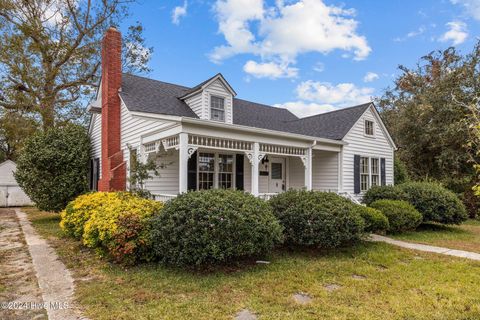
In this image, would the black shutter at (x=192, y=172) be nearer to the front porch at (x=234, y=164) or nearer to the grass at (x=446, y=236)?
the front porch at (x=234, y=164)

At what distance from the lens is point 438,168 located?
1781cm

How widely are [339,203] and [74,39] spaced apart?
742 inches

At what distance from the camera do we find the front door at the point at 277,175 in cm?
1355

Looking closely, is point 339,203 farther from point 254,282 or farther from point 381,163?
point 381,163

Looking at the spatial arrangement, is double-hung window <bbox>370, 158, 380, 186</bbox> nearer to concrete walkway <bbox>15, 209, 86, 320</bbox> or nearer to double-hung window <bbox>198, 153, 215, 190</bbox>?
double-hung window <bbox>198, 153, 215, 190</bbox>

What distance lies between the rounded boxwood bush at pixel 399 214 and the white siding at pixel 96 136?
10944 mm

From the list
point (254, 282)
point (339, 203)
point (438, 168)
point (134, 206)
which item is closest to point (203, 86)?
point (134, 206)

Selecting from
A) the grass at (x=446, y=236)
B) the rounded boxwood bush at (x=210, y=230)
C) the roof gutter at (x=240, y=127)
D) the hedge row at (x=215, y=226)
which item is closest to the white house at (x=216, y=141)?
the roof gutter at (x=240, y=127)

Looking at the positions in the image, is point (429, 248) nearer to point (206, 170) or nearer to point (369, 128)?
point (206, 170)

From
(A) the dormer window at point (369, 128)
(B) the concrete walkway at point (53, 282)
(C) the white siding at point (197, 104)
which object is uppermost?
(C) the white siding at point (197, 104)

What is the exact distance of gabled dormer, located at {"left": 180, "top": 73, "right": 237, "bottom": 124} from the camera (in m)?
11.5

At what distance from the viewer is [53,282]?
A: 205 inches

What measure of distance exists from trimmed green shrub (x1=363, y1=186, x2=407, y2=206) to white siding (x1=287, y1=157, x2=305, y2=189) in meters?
2.78

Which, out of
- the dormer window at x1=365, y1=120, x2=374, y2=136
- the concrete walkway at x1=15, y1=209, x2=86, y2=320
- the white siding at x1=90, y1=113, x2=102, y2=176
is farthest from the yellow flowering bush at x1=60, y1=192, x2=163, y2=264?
the dormer window at x1=365, y1=120, x2=374, y2=136
